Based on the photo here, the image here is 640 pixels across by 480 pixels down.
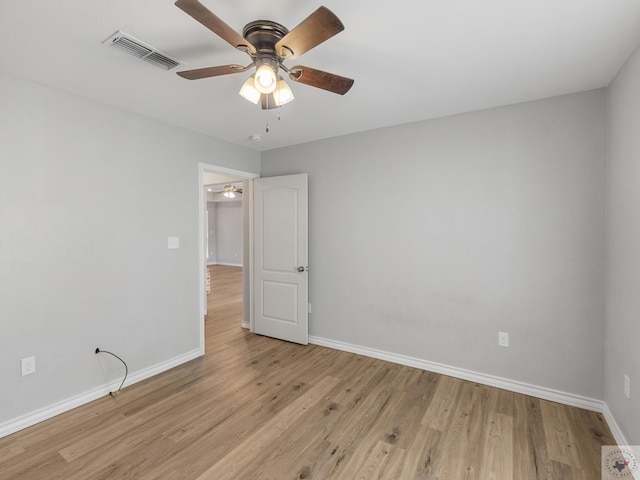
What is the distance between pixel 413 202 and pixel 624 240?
1.59 meters

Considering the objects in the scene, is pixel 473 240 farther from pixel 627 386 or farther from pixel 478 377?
pixel 627 386

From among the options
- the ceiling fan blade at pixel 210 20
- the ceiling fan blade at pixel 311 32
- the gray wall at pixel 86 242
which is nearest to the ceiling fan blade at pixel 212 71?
the ceiling fan blade at pixel 210 20

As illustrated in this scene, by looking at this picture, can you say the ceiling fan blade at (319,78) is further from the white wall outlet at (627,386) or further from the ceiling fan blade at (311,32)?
the white wall outlet at (627,386)

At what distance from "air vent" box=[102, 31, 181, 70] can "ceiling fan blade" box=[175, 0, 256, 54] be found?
751 millimetres

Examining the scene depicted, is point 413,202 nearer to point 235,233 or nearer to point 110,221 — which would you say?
point 110,221

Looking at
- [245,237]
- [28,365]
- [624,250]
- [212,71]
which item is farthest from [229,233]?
[624,250]

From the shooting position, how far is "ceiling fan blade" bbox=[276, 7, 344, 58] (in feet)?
4.05

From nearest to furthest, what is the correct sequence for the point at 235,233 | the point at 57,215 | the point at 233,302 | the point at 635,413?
the point at 635,413, the point at 57,215, the point at 233,302, the point at 235,233

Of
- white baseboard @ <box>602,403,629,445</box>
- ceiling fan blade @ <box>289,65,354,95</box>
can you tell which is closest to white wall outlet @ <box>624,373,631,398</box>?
white baseboard @ <box>602,403,629,445</box>

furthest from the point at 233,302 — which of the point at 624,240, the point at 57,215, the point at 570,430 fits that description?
the point at 624,240

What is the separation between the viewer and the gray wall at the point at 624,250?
5.98 ft

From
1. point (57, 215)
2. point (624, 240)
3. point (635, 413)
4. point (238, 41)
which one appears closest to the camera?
point (238, 41)

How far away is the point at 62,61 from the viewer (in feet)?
6.55

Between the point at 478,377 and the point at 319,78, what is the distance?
2853 millimetres
